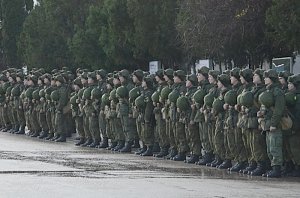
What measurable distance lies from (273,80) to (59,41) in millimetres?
28669

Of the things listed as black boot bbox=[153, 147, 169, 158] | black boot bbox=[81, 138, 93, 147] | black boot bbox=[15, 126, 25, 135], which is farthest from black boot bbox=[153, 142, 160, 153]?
black boot bbox=[15, 126, 25, 135]

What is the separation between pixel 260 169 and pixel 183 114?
3.10 metres

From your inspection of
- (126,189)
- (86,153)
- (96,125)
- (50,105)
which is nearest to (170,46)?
(50,105)

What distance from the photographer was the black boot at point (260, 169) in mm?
18734

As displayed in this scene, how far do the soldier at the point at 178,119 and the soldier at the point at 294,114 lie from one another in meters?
3.51

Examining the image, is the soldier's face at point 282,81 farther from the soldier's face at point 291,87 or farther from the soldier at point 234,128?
the soldier at point 234,128

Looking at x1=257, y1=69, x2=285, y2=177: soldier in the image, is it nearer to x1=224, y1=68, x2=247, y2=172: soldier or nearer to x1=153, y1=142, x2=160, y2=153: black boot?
x1=224, y1=68, x2=247, y2=172: soldier

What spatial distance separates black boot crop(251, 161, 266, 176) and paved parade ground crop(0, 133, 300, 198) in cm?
33

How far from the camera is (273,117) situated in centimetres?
1811

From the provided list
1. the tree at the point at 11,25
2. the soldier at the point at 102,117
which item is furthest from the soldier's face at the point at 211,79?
the tree at the point at 11,25

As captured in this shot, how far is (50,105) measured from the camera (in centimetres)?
2941

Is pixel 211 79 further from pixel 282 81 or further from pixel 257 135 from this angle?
pixel 282 81

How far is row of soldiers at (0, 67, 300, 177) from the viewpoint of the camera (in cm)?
1842

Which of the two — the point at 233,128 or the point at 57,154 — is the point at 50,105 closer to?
the point at 57,154
